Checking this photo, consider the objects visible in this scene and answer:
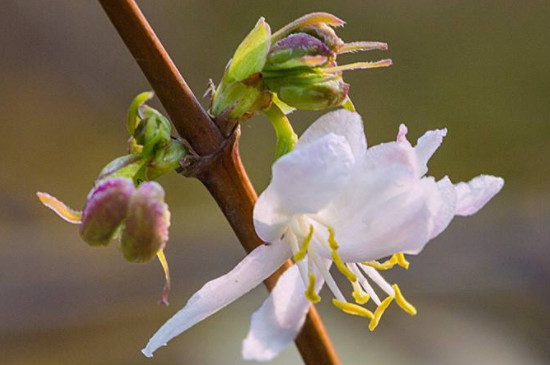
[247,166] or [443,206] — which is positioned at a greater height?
[443,206]

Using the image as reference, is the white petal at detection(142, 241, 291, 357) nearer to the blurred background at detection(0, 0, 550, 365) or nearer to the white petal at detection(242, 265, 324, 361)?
the white petal at detection(242, 265, 324, 361)

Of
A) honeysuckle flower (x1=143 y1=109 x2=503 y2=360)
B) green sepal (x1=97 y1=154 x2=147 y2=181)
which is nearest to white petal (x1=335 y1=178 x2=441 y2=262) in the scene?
honeysuckle flower (x1=143 y1=109 x2=503 y2=360)

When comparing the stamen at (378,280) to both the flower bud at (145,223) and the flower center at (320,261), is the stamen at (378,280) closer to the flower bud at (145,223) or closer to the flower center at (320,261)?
the flower center at (320,261)

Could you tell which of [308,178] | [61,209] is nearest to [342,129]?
[308,178]

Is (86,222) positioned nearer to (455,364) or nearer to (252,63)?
(252,63)

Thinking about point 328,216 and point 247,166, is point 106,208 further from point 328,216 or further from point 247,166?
point 247,166
